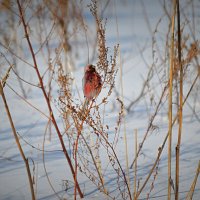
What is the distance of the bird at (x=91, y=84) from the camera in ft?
3.48

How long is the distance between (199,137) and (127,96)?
3.70 ft

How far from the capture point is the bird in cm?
106

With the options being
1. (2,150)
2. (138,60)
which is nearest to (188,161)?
(2,150)

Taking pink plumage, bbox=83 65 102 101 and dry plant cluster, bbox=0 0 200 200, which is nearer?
dry plant cluster, bbox=0 0 200 200

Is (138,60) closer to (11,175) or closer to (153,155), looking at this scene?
(153,155)

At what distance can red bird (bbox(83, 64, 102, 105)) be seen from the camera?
1.06m

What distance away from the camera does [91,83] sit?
42.3 inches

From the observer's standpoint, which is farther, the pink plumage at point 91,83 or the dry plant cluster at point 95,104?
the pink plumage at point 91,83

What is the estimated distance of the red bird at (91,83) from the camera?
1060 millimetres

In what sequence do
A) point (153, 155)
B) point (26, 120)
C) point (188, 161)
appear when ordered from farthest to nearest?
point (26, 120) < point (153, 155) < point (188, 161)

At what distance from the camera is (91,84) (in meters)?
1.07

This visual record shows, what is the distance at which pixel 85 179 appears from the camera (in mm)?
1486

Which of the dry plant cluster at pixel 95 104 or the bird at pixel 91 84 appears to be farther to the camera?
the bird at pixel 91 84

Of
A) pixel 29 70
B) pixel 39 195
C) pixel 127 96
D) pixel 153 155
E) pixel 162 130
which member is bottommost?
pixel 39 195
